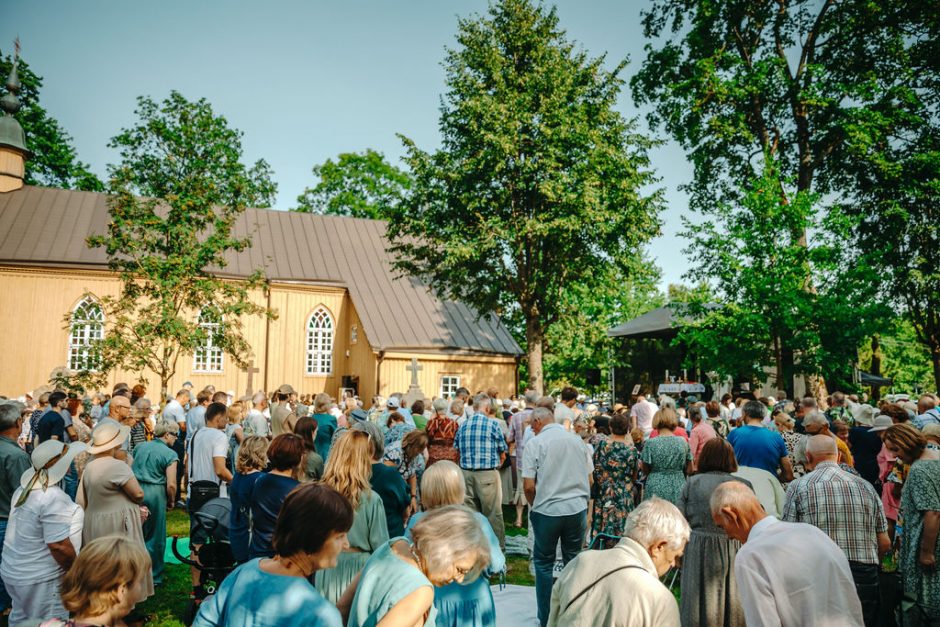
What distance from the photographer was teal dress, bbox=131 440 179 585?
703cm

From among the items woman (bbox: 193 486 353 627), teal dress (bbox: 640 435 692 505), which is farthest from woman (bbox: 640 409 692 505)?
woman (bbox: 193 486 353 627)

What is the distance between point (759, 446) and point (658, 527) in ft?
15.1

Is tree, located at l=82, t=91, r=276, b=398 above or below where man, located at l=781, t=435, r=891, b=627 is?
above

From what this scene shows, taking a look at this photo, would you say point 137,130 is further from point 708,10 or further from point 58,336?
point 708,10

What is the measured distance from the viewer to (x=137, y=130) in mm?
15773

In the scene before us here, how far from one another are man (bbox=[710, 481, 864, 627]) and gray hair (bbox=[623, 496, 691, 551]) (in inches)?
16.0

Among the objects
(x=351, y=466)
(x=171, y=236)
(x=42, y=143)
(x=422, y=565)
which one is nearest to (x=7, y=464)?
(x=351, y=466)

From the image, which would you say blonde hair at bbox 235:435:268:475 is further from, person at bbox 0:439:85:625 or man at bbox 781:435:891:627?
man at bbox 781:435:891:627

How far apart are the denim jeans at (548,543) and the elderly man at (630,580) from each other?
118 inches

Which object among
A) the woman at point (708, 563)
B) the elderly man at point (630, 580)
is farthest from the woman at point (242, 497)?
the woman at point (708, 563)

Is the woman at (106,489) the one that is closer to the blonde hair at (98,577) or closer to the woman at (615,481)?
the blonde hair at (98,577)

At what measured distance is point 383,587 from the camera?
274cm

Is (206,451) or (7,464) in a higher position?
(7,464)

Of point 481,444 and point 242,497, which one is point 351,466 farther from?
point 481,444
